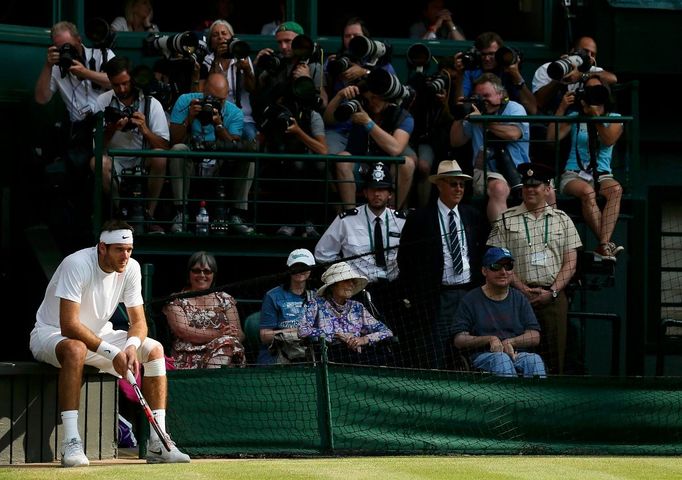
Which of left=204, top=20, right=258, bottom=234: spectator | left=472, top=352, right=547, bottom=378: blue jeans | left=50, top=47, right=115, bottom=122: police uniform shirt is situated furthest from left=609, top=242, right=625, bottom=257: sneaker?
left=50, top=47, right=115, bottom=122: police uniform shirt

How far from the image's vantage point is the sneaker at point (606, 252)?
41.8 ft

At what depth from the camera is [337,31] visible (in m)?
16.3

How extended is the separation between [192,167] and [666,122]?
5194 millimetres

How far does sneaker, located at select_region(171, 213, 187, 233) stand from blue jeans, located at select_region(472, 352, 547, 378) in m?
2.97

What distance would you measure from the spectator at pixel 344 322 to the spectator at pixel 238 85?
139cm

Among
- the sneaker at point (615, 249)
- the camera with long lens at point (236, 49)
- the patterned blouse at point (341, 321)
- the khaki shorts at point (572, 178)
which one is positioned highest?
the camera with long lens at point (236, 49)

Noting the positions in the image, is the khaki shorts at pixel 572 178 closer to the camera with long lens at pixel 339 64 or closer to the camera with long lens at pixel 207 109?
the camera with long lens at pixel 339 64

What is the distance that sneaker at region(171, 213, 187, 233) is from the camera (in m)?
13.2

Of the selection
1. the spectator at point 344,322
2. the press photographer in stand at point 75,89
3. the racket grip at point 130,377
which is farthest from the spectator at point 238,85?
the racket grip at point 130,377

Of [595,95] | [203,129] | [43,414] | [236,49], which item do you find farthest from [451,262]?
[43,414]

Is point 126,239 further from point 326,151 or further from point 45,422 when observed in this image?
point 326,151

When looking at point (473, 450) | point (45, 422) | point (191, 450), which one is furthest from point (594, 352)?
point (45, 422)

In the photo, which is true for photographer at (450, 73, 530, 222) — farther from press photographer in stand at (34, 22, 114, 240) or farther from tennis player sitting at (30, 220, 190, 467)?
tennis player sitting at (30, 220, 190, 467)

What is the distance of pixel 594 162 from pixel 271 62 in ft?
9.33
